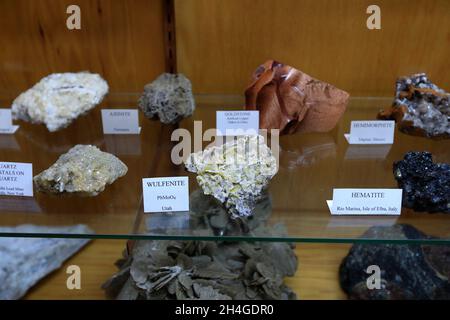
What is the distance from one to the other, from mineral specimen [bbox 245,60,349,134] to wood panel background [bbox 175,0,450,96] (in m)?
0.09

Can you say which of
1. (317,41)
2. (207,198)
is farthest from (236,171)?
(317,41)

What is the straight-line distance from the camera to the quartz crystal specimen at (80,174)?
2.79ft

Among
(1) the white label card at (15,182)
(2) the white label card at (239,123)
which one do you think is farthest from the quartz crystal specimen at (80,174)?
(2) the white label card at (239,123)

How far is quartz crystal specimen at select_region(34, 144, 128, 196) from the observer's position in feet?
2.79

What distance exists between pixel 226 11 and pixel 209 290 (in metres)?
0.62

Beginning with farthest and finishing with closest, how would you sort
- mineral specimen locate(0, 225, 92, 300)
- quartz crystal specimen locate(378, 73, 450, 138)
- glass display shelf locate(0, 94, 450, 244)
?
mineral specimen locate(0, 225, 92, 300) < quartz crystal specimen locate(378, 73, 450, 138) < glass display shelf locate(0, 94, 450, 244)

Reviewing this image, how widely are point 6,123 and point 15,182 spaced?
0.30 m

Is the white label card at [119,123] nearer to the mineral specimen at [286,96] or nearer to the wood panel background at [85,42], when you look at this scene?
the wood panel background at [85,42]

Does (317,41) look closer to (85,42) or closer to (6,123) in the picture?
(85,42)

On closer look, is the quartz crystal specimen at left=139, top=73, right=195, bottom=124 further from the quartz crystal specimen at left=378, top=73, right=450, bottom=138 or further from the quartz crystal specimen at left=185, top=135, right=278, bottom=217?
the quartz crystal specimen at left=378, top=73, right=450, bottom=138

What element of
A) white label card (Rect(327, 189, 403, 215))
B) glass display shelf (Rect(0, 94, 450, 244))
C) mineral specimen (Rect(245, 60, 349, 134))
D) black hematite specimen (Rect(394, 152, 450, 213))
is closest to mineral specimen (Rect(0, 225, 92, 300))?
glass display shelf (Rect(0, 94, 450, 244))

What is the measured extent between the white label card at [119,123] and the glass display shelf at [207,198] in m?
0.02

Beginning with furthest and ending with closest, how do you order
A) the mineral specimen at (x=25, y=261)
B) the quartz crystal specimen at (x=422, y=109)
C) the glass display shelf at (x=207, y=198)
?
the mineral specimen at (x=25, y=261), the quartz crystal specimen at (x=422, y=109), the glass display shelf at (x=207, y=198)

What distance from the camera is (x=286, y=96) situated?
106cm
